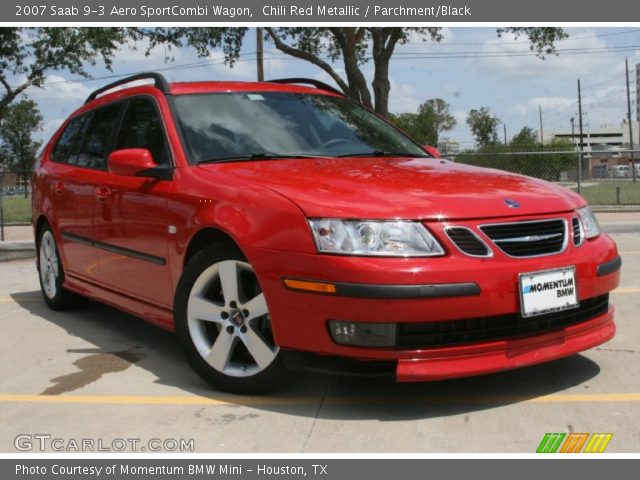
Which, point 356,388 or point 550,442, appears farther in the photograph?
point 356,388

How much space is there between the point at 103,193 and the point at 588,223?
2999 millimetres

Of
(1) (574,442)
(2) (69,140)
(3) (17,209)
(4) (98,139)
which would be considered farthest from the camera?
(3) (17,209)

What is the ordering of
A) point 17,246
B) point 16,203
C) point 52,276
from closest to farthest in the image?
point 52,276 → point 17,246 → point 16,203

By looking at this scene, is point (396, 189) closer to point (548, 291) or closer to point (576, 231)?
point (548, 291)

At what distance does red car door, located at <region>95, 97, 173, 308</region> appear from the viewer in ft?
13.9

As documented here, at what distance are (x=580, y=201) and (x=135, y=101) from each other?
290 centimetres

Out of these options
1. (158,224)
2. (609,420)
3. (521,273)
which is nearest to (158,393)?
(158,224)

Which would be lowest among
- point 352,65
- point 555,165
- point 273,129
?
point 555,165

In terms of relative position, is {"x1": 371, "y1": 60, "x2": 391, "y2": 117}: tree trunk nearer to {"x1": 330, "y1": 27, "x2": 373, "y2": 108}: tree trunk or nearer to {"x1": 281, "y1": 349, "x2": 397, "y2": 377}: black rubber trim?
{"x1": 330, "y1": 27, "x2": 373, "y2": 108}: tree trunk

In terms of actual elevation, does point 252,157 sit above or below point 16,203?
above

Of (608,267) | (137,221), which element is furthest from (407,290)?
(137,221)

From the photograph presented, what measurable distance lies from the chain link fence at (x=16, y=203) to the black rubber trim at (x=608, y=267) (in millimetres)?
11336

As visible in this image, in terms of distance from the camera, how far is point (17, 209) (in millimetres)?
19578

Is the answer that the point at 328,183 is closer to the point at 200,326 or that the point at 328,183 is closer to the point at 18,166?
the point at 200,326
